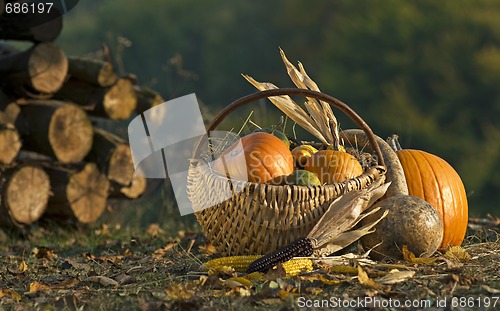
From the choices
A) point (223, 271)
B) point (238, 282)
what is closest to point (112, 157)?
point (223, 271)

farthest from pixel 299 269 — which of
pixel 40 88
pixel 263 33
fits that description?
pixel 263 33

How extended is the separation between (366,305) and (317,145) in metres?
1.48

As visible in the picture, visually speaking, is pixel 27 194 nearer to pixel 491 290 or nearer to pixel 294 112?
pixel 294 112

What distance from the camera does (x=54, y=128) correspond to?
5363 mm

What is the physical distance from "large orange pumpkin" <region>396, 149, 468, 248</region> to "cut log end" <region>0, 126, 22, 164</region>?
2.83m

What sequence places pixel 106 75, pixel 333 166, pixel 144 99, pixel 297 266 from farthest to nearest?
pixel 144 99 → pixel 106 75 → pixel 333 166 → pixel 297 266

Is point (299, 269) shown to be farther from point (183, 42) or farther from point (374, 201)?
point (183, 42)

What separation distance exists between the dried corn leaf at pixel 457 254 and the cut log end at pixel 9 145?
318cm

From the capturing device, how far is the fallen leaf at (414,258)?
3418 mm

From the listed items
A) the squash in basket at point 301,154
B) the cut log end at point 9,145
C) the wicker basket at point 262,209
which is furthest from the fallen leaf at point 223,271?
the cut log end at point 9,145

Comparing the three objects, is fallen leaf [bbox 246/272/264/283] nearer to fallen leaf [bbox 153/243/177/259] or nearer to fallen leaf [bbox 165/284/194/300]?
fallen leaf [bbox 165/284/194/300]

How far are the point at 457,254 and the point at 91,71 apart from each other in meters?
3.38

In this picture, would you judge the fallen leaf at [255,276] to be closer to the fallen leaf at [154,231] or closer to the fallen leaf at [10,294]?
the fallen leaf at [10,294]

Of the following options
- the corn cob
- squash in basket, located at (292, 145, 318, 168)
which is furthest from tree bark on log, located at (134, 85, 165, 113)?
the corn cob
